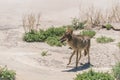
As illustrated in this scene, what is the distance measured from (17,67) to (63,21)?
8002 mm

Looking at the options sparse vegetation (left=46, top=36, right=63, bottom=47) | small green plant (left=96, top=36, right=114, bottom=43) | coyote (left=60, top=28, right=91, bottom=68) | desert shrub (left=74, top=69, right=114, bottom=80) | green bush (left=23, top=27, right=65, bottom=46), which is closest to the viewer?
desert shrub (left=74, top=69, right=114, bottom=80)

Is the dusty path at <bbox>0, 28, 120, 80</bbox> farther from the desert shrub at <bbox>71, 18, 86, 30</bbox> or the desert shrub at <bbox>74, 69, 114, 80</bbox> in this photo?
the desert shrub at <bbox>71, 18, 86, 30</bbox>

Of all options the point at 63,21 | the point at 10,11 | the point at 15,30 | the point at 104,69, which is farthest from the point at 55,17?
the point at 104,69

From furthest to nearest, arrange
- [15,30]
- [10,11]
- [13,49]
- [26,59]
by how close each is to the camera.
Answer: [10,11] < [15,30] < [13,49] < [26,59]

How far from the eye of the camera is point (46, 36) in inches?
602

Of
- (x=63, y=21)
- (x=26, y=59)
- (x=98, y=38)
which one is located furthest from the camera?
(x=63, y=21)

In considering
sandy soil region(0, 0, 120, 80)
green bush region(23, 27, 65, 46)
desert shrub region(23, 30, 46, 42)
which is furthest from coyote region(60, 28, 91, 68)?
desert shrub region(23, 30, 46, 42)

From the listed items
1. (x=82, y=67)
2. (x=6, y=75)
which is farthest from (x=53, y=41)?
(x=6, y=75)

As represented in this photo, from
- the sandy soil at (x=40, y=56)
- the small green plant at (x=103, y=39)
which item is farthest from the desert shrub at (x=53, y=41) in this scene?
the small green plant at (x=103, y=39)

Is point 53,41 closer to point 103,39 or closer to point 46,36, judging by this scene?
point 46,36

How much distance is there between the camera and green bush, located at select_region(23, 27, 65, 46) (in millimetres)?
14633

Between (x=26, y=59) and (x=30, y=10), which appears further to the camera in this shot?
(x=30, y=10)

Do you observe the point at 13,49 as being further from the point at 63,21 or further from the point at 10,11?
the point at 10,11

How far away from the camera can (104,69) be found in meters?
12.2
